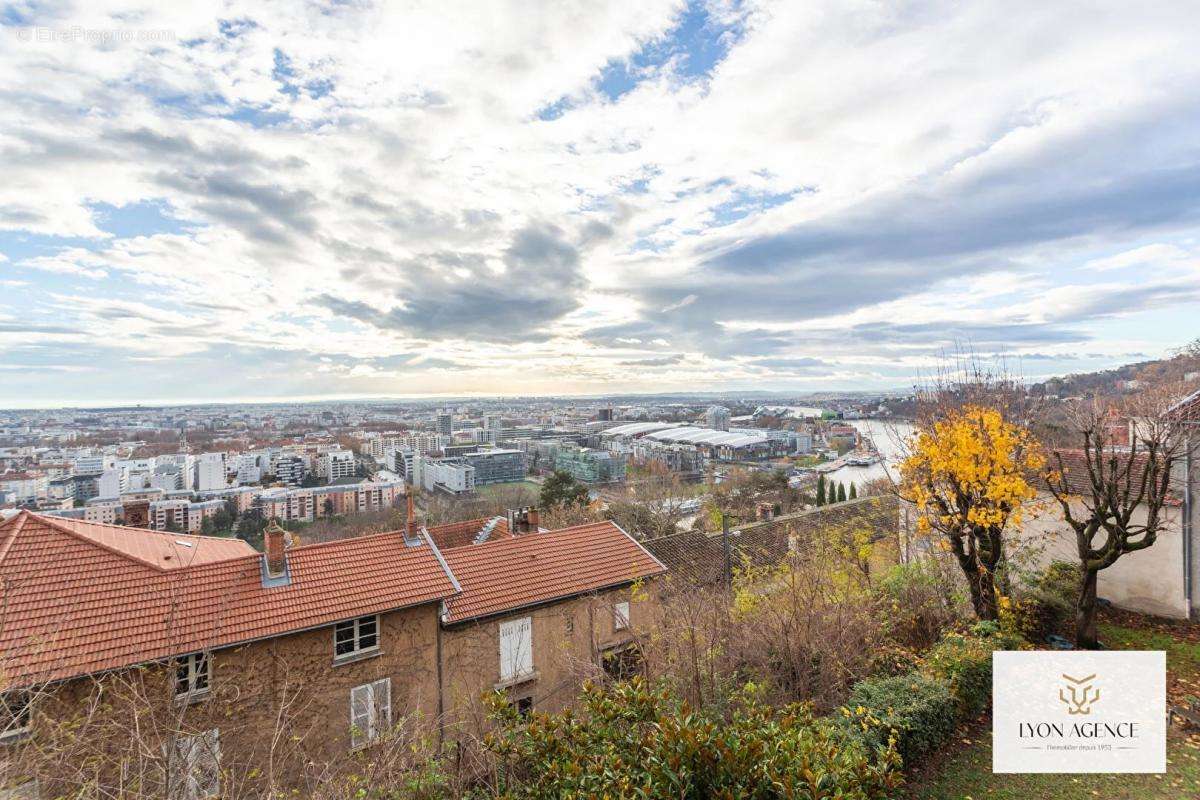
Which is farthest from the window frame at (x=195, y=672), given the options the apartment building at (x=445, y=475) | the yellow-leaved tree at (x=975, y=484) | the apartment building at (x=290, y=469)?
the apartment building at (x=445, y=475)

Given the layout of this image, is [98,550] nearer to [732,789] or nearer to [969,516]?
[732,789]

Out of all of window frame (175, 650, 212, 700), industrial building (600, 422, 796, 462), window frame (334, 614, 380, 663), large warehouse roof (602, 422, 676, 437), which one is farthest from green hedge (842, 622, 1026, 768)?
large warehouse roof (602, 422, 676, 437)

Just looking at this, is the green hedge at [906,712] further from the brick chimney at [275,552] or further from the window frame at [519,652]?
the brick chimney at [275,552]

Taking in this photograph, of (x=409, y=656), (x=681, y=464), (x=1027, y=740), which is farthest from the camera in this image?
(x=681, y=464)

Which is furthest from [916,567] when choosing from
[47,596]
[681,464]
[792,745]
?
[681,464]

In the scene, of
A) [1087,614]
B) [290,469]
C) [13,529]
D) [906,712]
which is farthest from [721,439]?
[13,529]

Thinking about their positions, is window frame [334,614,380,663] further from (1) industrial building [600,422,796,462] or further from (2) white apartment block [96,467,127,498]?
(1) industrial building [600,422,796,462]
